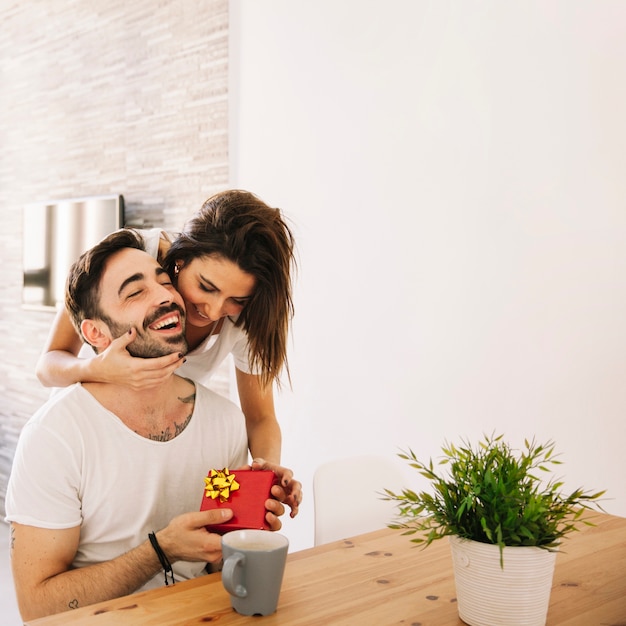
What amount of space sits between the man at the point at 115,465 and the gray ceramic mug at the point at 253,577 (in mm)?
153

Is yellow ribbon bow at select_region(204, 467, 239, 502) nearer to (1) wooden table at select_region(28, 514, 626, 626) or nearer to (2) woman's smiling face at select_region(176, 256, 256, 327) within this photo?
(1) wooden table at select_region(28, 514, 626, 626)

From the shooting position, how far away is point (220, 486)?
3.82ft

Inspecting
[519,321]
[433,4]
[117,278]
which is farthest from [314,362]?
[117,278]

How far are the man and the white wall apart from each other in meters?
0.95

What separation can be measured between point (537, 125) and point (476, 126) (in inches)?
7.6

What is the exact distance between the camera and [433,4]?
2.29m

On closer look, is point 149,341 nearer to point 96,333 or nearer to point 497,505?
point 96,333

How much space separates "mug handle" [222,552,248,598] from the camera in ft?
3.19

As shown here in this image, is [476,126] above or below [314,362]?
above

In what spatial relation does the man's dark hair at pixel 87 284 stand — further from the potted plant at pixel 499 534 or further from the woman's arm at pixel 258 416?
the potted plant at pixel 499 534

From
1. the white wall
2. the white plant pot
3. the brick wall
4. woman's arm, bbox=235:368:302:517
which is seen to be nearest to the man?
woman's arm, bbox=235:368:302:517

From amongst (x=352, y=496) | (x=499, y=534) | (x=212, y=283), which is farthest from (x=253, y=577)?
(x=352, y=496)

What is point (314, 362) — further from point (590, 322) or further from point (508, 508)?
point (508, 508)

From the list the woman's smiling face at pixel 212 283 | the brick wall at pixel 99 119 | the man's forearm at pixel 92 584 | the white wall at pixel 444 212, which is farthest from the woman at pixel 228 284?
the brick wall at pixel 99 119
